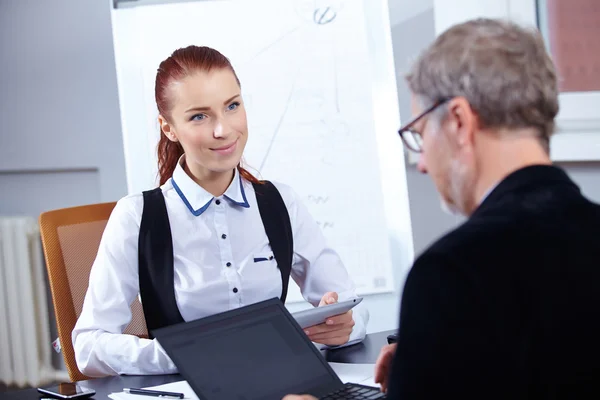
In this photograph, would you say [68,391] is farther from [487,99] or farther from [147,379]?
[487,99]

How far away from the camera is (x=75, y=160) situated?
3098mm

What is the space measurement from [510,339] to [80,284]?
1.38 metres

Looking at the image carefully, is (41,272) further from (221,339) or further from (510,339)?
(510,339)

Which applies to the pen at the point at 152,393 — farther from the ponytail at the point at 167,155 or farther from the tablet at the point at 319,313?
the ponytail at the point at 167,155

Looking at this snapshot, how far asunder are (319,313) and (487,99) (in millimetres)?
686

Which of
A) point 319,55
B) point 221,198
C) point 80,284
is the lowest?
point 80,284

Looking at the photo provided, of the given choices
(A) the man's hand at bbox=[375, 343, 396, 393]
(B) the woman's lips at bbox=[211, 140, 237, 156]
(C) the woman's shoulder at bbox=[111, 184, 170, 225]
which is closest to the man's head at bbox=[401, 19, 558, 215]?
(A) the man's hand at bbox=[375, 343, 396, 393]

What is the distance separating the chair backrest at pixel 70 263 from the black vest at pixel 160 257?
212 mm

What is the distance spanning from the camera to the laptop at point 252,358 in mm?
1113

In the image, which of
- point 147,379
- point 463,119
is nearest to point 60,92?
point 147,379

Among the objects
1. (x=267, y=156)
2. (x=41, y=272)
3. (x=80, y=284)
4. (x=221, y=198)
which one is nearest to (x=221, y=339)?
(x=221, y=198)

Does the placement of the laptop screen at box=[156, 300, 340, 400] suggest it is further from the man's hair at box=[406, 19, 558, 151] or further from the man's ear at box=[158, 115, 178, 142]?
the man's ear at box=[158, 115, 178, 142]

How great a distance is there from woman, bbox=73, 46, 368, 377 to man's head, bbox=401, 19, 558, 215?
79 centimetres

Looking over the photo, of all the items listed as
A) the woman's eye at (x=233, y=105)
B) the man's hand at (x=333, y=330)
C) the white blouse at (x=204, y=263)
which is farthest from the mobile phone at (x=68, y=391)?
the woman's eye at (x=233, y=105)
